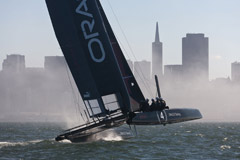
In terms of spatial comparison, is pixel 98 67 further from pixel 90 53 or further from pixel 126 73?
pixel 126 73

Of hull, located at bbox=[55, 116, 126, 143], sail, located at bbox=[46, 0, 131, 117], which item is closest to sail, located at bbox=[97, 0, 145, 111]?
sail, located at bbox=[46, 0, 131, 117]

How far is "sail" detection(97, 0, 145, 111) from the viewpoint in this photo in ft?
73.9

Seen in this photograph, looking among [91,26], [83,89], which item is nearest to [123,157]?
[83,89]

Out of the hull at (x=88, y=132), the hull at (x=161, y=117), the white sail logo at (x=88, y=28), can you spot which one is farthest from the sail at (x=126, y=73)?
the white sail logo at (x=88, y=28)

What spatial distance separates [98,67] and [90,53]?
70cm

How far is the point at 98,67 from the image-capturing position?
22.0 metres

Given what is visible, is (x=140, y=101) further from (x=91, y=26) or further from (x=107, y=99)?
(x=91, y=26)

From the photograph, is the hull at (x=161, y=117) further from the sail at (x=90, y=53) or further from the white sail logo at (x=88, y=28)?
the white sail logo at (x=88, y=28)

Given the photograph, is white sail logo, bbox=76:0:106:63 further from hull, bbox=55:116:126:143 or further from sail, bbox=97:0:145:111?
hull, bbox=55:116:126:143

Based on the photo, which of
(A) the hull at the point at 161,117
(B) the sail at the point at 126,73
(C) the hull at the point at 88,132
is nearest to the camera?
(A) the hull at the point at 161,117

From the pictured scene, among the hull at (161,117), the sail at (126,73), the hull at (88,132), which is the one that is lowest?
the hull at (88,132)

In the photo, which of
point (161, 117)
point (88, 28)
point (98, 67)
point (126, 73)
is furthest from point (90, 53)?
point (161, 117)

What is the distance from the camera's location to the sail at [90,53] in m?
21.7

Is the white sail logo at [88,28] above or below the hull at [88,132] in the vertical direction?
above
